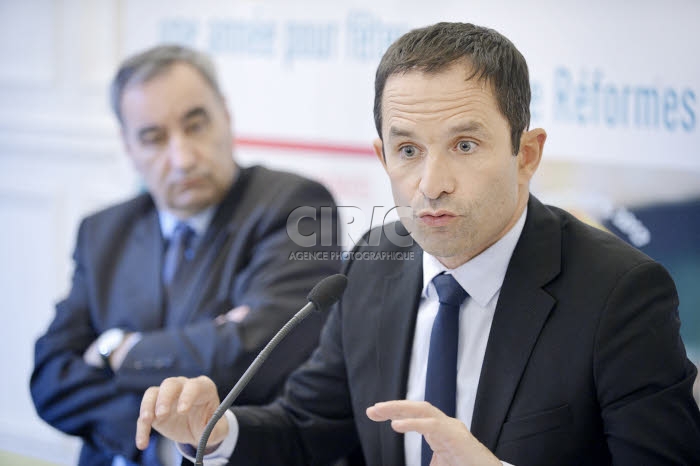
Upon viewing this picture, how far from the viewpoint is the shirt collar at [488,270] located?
1.55 m

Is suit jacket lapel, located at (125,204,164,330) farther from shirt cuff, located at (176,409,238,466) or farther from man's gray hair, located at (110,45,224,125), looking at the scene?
shirt cuff, located at (176,409,238,466)

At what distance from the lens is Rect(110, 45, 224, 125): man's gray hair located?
2.54m

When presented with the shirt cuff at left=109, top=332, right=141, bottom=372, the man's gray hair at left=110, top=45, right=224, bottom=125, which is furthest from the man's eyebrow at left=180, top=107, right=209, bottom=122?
the shirt cuff at left=109, top=332, right=141, bottom=372

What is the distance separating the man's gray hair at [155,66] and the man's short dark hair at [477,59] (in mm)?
1250

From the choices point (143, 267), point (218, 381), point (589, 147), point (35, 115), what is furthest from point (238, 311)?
point (35, 115)

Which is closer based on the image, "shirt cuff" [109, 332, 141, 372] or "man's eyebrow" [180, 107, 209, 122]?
"shirt cuff" [109, 332, 141, 372]

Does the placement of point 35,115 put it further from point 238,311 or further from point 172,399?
point 172,399

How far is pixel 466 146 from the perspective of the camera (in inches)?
56.5

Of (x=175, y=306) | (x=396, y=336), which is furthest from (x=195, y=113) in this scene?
(x=396, y=336)

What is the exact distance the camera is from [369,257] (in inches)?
69.9

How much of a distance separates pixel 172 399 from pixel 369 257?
54 cm

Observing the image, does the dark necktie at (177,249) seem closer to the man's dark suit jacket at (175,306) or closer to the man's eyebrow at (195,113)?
the man's dark suit jacket at (175,306)

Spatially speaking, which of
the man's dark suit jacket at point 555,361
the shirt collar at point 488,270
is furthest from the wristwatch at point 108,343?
the shirt collar at point 488,270

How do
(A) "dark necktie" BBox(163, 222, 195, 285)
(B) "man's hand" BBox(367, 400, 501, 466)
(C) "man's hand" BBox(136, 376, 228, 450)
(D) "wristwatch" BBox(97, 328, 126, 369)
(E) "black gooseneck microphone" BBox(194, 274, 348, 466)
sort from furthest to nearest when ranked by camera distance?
1. (A) "dark necktie" BBox(163, 222, 195, 285)
2. (D) "wristwatch" BBox(97, 328, 126, 369)
3. (C) "man's hand" BBox(136, 376, 228, 450)
4. (E) "black gooseneck microphone" BBox(194, 274, 348, 466)
5. (B) "man's hand" BBox(367, 400, 501, 466)
